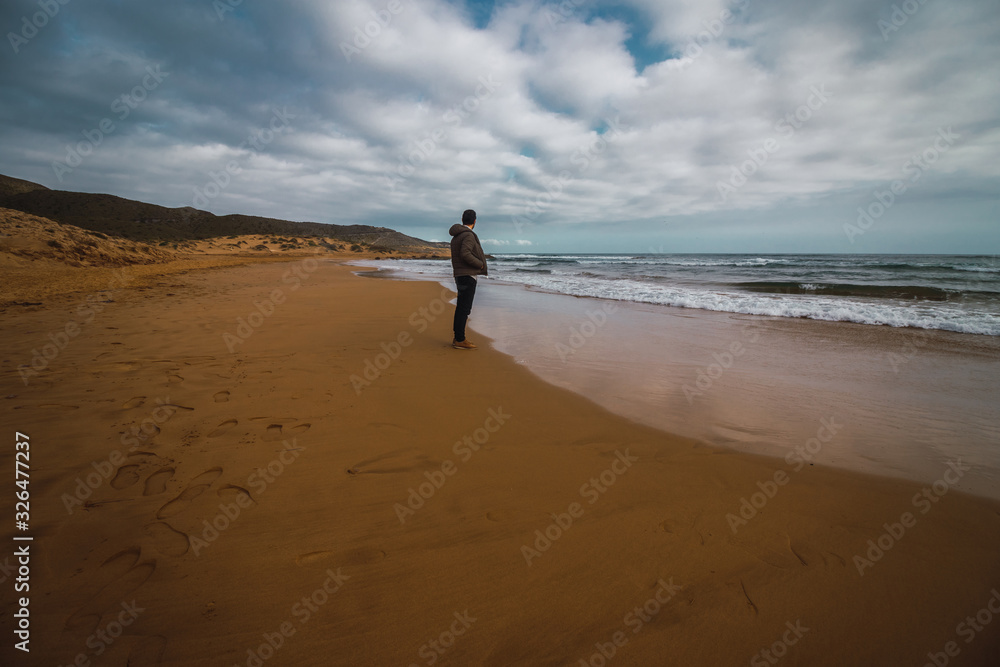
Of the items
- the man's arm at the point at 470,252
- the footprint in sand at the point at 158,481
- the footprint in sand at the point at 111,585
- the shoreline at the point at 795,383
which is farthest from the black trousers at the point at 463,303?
the footprint in sand at the point at 111,585

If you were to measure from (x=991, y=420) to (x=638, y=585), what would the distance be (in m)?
4.87

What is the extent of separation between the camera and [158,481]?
2549 mm

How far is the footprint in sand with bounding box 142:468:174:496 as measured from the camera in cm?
245

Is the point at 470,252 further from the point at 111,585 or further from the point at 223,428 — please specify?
the point at 111,585

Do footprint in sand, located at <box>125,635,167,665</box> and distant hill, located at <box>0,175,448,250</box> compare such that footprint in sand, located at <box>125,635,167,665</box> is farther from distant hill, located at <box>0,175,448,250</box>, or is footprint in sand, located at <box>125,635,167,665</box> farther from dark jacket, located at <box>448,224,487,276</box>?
distant hill, located at <box>0,175,448,250</box>

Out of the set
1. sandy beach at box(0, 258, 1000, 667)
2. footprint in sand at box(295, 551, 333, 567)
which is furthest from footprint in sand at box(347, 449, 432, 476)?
footprint in sand at box(295, 551, 333, 567)

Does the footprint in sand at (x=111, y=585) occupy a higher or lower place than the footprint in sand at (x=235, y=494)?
lower

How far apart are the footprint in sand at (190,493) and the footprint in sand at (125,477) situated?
0.38 metres

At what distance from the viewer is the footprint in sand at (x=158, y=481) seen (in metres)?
2.45

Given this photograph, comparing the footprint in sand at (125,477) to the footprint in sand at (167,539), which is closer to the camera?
the footprint in sand at (167,539)

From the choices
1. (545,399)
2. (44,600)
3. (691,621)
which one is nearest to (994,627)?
(691,621)

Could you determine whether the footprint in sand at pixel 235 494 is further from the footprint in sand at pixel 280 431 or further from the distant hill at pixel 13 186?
the distant hill at pixel 13 186

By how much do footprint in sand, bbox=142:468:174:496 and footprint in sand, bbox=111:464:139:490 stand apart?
87mm

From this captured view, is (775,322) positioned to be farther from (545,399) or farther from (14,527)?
(14,527)
